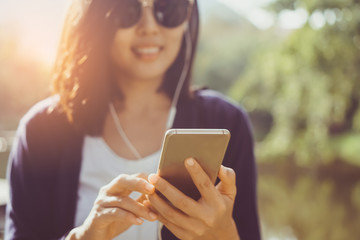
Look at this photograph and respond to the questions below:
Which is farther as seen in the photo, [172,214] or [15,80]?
[15,80]

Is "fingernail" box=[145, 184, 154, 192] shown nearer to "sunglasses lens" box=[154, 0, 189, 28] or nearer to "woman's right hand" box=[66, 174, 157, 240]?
"woman's right hand" box=[66, 174, 157, 240]

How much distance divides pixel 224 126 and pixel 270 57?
6.75m

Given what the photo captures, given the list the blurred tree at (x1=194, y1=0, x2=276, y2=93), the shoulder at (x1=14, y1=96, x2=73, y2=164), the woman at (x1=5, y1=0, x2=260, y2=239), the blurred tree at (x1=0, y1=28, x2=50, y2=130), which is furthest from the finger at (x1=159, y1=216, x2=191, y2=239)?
the blurred tree at (x1=194, y1=0, x2=276, y2=93)

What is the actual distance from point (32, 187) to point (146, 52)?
0.49m

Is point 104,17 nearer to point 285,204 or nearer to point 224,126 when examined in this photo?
point 224,126

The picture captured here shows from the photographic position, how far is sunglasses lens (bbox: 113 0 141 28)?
1310 millimetres

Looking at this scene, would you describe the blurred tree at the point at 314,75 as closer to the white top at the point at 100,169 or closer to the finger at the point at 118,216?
the white top at the point at 100,169

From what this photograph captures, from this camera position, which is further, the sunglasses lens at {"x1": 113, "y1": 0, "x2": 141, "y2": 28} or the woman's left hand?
the sunglasses lens at {"x1": 113, "y1": 0, "x2": 141, "y2": 28}

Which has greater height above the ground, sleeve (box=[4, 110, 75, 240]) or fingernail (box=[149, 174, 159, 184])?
fingernail (box=[149, 174, 159, 184])

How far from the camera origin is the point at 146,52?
1340 mm

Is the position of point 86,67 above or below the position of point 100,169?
above

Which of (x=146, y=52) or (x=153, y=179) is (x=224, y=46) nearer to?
(x=146, y=52)

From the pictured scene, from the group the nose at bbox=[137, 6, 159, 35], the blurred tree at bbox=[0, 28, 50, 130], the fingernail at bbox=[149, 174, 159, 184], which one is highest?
the nose at bbox=[137, 6, 159, 35]

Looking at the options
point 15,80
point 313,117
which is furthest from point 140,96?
point 15,80
